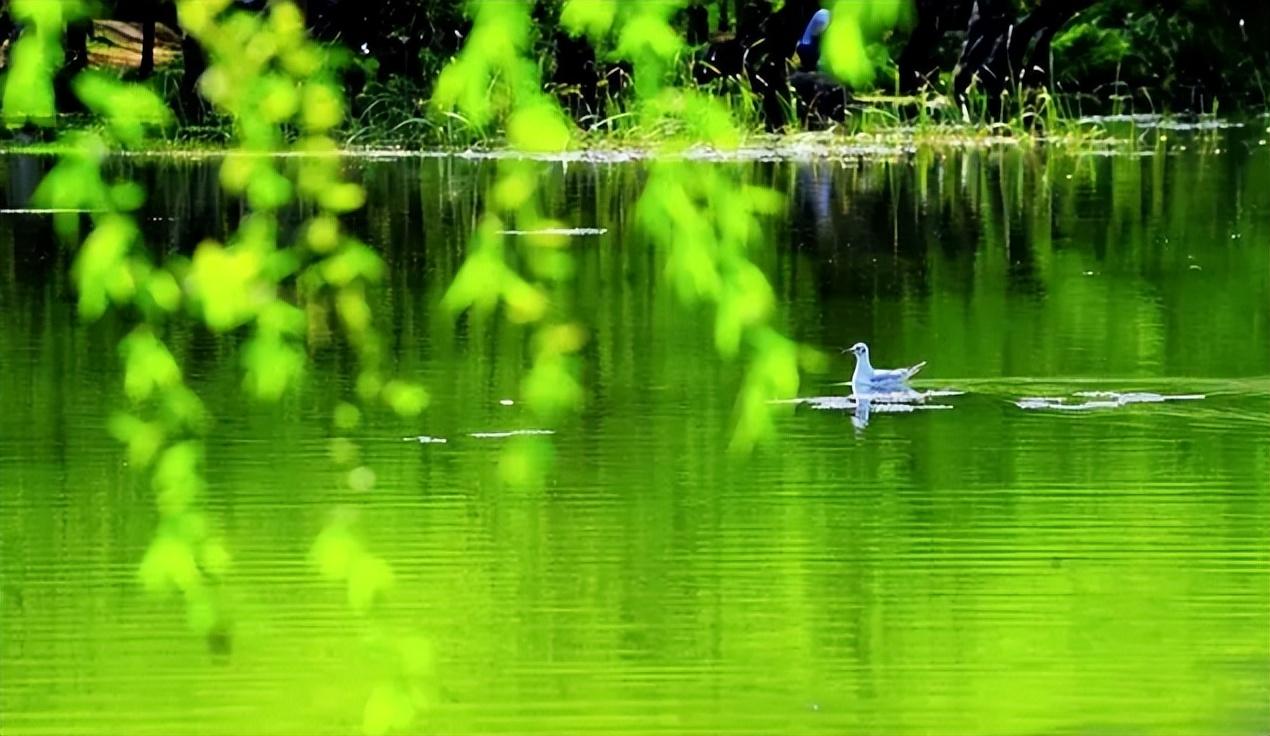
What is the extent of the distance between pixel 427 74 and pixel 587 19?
26286 mm

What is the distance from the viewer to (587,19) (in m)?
3.69

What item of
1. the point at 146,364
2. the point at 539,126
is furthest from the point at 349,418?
the point at 539,126

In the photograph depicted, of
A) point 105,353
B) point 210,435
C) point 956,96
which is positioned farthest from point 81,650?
point 956,96

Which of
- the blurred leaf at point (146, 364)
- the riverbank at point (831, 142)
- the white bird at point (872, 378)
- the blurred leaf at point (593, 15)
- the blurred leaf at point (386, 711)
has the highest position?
the riverbank at point (831, 142)

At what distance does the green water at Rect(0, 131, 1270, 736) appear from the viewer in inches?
269

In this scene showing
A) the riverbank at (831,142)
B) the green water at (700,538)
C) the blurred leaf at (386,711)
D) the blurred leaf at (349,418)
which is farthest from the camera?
the riverbank at (831,142)

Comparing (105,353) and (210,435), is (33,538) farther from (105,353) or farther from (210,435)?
(105,353)

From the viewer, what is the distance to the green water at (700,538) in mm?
6844

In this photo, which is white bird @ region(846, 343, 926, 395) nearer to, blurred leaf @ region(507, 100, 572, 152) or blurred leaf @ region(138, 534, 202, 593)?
blurred leaf @ region(138, 534, 202, 593)

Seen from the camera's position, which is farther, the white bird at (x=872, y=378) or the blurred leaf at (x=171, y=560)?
the white bird at (x=872, y=378)

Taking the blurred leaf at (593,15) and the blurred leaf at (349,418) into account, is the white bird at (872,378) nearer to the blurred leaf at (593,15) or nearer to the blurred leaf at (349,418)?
the blurred leaf at (349,418)

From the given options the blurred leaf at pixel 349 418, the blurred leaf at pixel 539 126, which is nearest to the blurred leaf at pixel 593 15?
the blurred leaf at pixel 539 126

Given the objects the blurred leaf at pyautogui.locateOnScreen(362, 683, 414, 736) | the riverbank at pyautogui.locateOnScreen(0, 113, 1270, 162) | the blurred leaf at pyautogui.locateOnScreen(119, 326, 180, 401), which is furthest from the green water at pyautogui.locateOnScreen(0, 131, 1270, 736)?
the riverbank at pyautogui.locateOnScreen(0, 113, 1270, 162)

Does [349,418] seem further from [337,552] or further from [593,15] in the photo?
[593,15]
